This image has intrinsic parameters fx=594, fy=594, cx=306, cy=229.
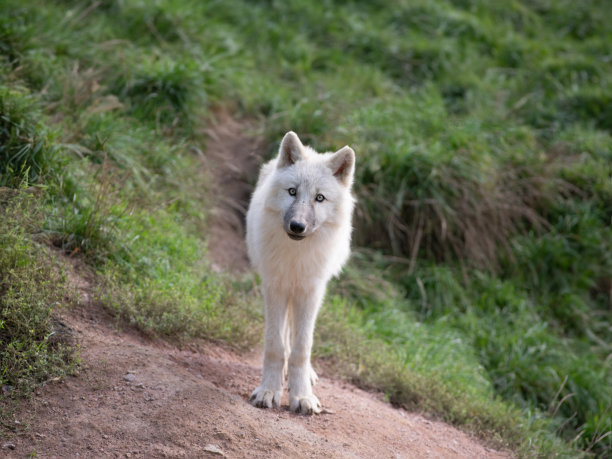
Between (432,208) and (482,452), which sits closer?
(482,452)

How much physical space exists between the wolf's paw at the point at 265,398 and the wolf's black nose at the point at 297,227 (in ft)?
3.73

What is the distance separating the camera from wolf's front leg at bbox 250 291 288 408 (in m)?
4.04

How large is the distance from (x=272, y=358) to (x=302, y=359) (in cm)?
22

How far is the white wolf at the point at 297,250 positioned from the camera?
4.09 metres

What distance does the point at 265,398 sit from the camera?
402 centimetres

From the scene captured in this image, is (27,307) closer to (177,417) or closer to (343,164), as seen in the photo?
(177,417)

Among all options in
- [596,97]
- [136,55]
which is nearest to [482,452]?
[136,55]

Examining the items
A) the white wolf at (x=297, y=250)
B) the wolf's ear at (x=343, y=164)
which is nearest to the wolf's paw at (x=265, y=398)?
the white wolf at (x=297, y=250)

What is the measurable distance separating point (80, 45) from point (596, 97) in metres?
7.83

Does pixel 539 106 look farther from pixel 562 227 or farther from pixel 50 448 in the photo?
pixel 50 448

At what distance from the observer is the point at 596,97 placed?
31.6 feet

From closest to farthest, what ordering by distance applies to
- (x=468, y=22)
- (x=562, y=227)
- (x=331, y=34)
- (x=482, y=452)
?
(x=482, y=452) < (x=562, y=227) < (x=331, y=34) < (x=468, y=22)

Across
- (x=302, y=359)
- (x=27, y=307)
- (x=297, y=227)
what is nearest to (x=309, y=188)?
(x=297, y=227)

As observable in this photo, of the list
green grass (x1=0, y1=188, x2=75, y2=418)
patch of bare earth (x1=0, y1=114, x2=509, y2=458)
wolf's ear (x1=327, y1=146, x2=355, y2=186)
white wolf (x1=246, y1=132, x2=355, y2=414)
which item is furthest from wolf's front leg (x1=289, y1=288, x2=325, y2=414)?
green grass (x1=0, y1=188, x2=75, y2=418)
